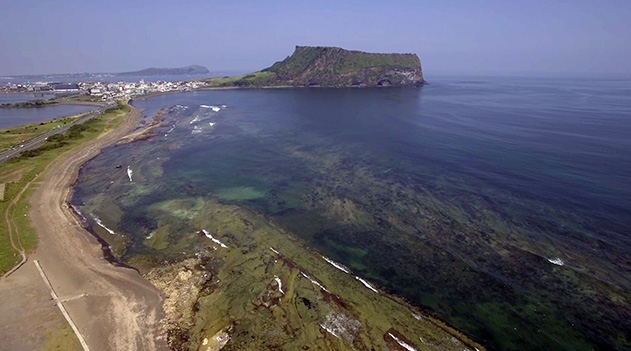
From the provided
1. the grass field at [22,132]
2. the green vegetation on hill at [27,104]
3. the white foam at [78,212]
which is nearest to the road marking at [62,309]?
the white foam at [78,212]

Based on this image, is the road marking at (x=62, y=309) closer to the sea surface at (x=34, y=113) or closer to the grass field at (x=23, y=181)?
the grass field at (x=23, y=181)

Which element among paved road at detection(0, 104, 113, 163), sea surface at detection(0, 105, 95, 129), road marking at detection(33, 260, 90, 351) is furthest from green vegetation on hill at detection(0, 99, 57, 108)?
road marking at detection(33, 260, 90, 351)

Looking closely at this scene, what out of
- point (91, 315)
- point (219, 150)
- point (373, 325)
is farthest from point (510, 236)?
point (219, 150)

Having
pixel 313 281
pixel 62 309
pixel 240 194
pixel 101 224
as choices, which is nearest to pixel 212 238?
pixel 240 194

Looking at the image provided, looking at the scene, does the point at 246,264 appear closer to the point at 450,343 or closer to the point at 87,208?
the point at 450,343

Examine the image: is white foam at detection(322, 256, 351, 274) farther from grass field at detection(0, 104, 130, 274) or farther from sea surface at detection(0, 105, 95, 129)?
sea surface at detection(0, 105, 95, 129)
